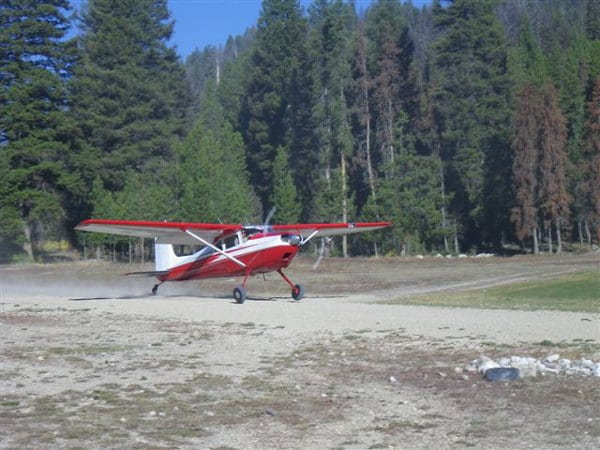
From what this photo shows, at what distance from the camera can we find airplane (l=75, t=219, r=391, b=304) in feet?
85.9

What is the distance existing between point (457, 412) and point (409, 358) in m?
3.70

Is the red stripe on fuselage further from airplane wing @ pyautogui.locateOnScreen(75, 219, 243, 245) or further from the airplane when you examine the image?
airplane wing @ pyautogui.locateOnScreen(75, 219, 243, 245)

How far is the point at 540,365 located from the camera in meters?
11.8

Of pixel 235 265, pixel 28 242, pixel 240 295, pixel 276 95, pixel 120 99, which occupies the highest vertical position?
pixel 276 95

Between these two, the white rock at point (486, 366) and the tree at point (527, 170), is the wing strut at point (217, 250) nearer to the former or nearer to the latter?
the white rock at point (486, 366)

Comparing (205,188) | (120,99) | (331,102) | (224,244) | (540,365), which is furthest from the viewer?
(331,102)

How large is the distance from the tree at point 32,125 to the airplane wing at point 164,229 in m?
32.7

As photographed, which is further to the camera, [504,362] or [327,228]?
[327,228]

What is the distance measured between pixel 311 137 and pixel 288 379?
6102 cm

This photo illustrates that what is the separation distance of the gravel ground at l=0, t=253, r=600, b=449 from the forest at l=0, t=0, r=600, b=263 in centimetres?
3190

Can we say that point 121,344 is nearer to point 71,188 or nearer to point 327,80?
point 71,188

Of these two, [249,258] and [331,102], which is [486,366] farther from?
[331,102]

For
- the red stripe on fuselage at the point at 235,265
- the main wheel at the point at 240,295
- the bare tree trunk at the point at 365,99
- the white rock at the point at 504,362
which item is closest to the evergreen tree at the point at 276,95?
the bare tree trunk at the point at 365,99

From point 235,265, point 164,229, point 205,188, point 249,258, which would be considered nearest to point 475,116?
point 205,188
